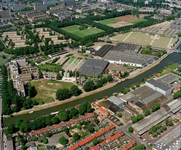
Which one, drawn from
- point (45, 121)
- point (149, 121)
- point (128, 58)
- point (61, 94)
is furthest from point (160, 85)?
point (45, 121)

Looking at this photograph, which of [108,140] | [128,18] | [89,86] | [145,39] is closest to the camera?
[108,140]

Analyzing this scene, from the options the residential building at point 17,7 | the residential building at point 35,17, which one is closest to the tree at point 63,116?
the residential building at point 35,17

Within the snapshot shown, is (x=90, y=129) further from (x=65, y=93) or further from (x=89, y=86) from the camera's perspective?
(x=89, y=86)

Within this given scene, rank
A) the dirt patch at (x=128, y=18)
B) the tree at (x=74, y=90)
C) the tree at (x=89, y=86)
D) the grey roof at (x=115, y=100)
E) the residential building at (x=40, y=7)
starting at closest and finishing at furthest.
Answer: the grey roof at (x=115, y=100), the tree at (x=74, y=90), the tree at (x=89, y=86), the dirt patch at (x=128, y=18), the residential building at (x=40, y=7)

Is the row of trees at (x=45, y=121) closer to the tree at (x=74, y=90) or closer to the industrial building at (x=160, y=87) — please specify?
the tree at (x=74, y=90)

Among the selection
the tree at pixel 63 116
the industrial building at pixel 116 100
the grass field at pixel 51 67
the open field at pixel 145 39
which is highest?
the open field at pixel 145 39

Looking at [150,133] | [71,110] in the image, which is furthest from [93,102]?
[150,133]

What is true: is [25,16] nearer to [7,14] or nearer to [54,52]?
[7,14]
